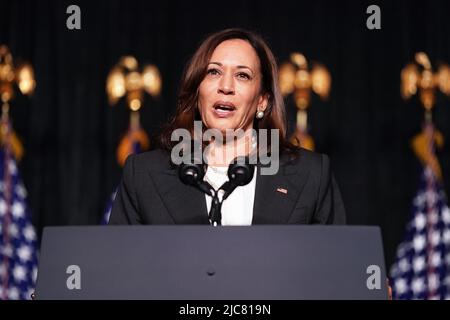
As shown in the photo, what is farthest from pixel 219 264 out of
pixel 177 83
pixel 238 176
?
pixel 177 83

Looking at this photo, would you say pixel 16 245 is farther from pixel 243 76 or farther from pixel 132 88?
pixel 243 76

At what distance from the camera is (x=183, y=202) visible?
5.67 feet

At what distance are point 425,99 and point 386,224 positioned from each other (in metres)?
0.74

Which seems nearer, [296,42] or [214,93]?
[214,93]

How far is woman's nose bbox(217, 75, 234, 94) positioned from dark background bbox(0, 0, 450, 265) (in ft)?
6.56

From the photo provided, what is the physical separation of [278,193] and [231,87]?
0.33 meters

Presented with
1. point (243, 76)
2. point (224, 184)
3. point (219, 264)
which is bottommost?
point (219, 264)

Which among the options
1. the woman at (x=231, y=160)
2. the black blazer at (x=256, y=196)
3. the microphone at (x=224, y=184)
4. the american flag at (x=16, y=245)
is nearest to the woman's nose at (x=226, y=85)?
the woman at (x=231, y=160)

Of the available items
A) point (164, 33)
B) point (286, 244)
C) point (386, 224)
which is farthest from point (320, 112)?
point (286, 244)

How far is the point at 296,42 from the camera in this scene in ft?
12.9

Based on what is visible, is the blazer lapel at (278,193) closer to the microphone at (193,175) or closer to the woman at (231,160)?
the woman at (231,160)

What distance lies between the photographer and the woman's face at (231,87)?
1.91 m

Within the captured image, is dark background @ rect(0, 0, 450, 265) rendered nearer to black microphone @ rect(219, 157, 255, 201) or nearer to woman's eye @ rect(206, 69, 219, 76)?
woman's eye @ rect(206, 69, 219, 76)

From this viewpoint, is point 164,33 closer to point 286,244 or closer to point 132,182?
point 132,182
